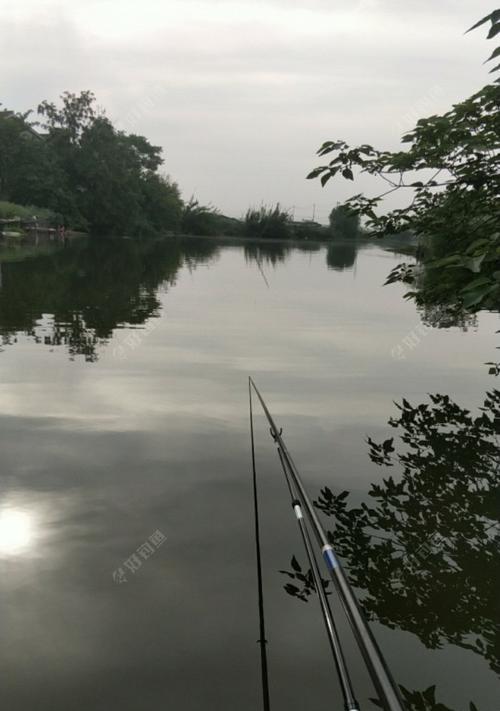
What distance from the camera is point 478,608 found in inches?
153

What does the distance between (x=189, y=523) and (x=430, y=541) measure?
200cm

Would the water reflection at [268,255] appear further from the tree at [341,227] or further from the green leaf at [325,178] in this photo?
the tree at [341,227]

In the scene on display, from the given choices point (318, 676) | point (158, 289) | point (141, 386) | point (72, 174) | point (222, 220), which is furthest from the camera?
point (222, 220)

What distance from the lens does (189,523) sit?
189 inches

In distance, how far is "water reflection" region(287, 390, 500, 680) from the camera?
12.4ft

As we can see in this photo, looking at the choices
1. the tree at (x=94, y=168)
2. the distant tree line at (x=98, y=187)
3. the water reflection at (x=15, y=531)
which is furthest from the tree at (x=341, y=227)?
the water reflection at (x=15, y=531)

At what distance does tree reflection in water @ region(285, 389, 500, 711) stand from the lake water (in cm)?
3

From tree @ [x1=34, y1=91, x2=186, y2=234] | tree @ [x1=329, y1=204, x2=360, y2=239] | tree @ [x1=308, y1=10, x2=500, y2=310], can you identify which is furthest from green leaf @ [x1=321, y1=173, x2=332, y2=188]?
tree @ [x1=329, y1=204, x2=360, y2=239]

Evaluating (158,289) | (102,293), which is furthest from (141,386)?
(158,289)

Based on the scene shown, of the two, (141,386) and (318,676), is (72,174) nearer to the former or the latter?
(141,386)

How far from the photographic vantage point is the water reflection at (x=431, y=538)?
3.77 meters

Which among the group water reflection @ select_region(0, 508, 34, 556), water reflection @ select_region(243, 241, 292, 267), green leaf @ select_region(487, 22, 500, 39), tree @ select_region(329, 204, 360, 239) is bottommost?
water reflection @ select_region(0, 508, 34, 556)

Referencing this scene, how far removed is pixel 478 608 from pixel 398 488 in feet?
6.22

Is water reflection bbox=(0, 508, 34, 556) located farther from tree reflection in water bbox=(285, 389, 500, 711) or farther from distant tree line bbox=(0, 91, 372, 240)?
distant tree line bbox=(0, 91, 372, 240)
